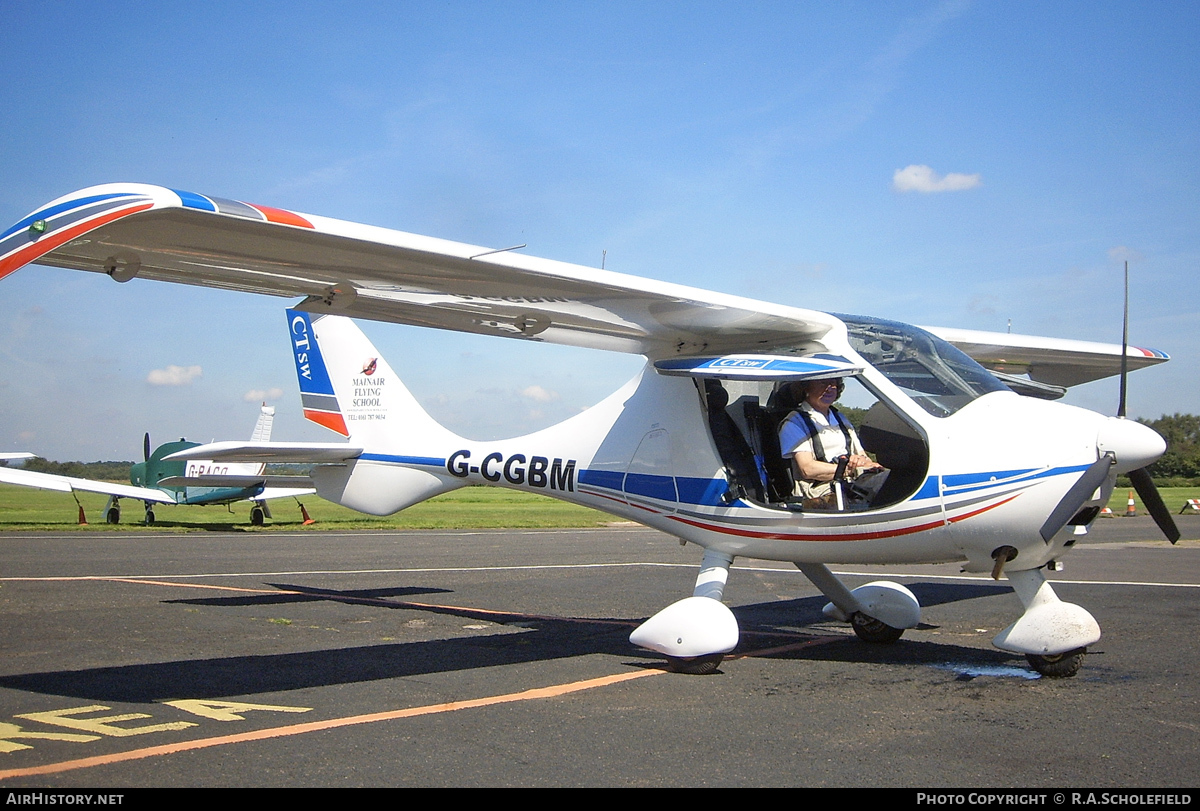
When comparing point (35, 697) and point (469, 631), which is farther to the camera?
point (469, 631)

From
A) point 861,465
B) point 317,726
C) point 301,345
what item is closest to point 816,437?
A: point 861,465

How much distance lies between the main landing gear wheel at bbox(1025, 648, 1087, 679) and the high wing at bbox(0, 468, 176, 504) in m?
26.4

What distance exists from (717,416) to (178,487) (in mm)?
23819

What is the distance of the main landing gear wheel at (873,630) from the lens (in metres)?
7.87

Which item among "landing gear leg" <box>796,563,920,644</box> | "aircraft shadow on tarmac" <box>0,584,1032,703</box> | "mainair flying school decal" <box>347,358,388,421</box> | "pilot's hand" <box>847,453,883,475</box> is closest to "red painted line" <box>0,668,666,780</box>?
"aircraft shadow on tarmac" <box>0,584,1032,703</box>

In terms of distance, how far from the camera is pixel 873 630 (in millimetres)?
7930

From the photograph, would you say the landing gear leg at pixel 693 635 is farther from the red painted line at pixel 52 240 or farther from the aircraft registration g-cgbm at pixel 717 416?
the red painted line at pixel 52 240

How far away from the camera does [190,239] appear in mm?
5254

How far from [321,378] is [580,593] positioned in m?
4.00

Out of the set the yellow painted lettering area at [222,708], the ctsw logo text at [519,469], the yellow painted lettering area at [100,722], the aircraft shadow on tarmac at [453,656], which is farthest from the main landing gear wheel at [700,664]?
the yellow painted lettering area at [100,722]

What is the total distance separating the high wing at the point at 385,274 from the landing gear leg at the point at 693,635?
2167mm

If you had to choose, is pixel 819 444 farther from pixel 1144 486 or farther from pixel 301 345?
pixel 301 345

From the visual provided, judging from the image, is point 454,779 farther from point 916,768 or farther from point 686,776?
point 916,768
